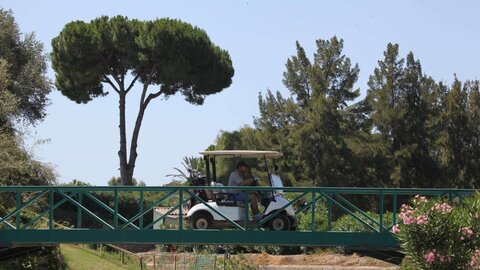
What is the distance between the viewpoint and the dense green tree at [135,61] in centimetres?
4788

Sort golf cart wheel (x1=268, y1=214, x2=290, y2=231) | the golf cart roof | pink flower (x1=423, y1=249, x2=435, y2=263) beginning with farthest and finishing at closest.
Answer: the golf cart roof
golf cart wheel (x1=268, y1=214, x2=290, y2=231)
pink flower (x1=423, y1=249, x2=435, y2=263)

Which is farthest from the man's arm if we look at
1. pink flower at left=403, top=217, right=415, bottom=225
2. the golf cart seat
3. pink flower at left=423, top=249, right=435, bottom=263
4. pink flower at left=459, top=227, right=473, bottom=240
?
pink flower at left=459, top=227, right=473, bottom=240

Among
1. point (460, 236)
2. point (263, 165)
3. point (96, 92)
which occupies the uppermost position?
point (96, 92)

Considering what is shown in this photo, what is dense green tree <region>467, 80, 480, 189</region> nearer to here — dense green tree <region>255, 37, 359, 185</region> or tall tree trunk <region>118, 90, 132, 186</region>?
dense green tree <region>255, 37, 359, 185</region>

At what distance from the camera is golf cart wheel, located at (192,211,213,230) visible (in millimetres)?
19828

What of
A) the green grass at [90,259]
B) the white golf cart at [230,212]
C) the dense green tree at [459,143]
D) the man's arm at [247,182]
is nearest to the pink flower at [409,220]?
the white golf cart at [230,212]

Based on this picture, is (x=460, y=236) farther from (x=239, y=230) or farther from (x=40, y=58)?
(x=40, y=58)

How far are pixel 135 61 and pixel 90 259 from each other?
61.3 feet

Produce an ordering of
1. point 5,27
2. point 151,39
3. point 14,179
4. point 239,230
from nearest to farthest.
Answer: point 239,230 → point 14,179 → point 5,27 → point 151,39

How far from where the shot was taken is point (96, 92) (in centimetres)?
4938

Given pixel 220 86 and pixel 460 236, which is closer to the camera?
pixel 460 236

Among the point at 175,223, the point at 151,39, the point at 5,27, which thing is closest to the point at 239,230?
the point at 175,223

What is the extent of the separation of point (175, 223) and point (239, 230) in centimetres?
1237

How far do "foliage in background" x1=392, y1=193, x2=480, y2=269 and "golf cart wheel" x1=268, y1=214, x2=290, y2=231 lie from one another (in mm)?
3453
